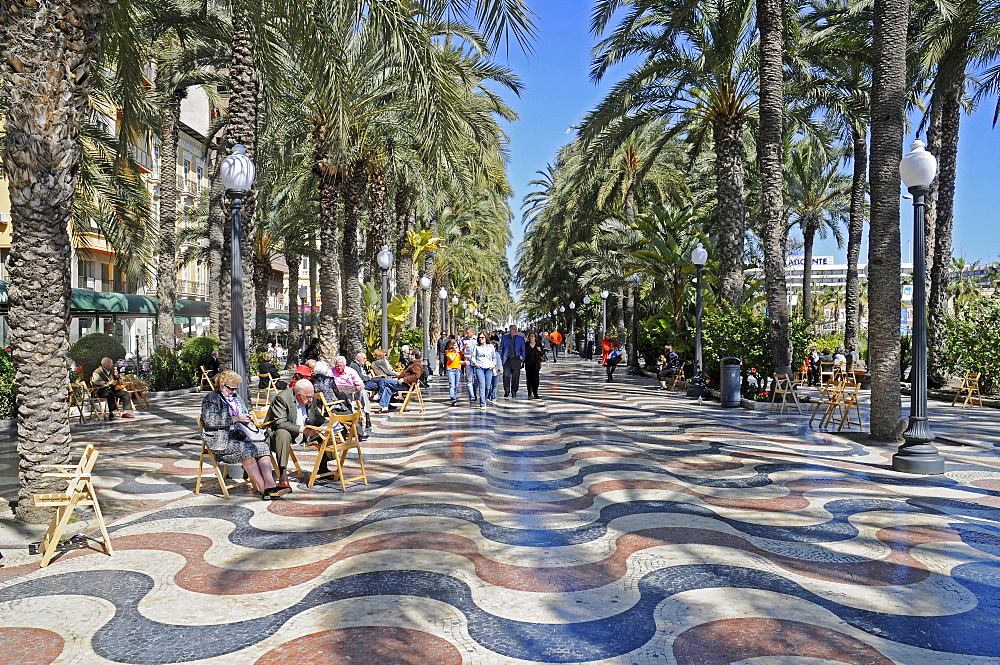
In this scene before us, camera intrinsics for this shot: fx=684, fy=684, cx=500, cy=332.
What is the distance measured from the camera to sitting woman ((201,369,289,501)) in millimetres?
6953

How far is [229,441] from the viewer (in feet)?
23.0

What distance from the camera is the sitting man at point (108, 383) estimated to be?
13432mm

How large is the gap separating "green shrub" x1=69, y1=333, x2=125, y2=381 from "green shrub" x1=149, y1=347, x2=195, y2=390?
102cm

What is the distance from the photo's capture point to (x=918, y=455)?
8.15m

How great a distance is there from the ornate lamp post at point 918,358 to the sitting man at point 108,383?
13577mm

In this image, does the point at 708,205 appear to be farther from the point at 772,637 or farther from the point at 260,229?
the point at 772,637

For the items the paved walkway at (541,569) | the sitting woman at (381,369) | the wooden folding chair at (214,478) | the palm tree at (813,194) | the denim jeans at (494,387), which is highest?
the palm tree at (813,194)

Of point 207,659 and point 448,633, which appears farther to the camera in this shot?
point 448,633

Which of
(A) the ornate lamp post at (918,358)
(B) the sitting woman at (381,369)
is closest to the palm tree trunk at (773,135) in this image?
(A) the ornate lamp post at (918,358)

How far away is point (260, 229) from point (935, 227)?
2495 cm

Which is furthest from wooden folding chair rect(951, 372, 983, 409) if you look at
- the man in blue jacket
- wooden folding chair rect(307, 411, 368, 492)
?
wooden folding chair rect(307, 411, 368, 492)

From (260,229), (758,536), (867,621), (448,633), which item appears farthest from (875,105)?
(260,229)

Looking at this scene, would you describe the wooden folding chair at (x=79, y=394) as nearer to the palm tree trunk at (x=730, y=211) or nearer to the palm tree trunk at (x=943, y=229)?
the palm tree trunk at (x=730, y=211)

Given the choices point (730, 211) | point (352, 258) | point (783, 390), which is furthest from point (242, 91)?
point (730, 211)
